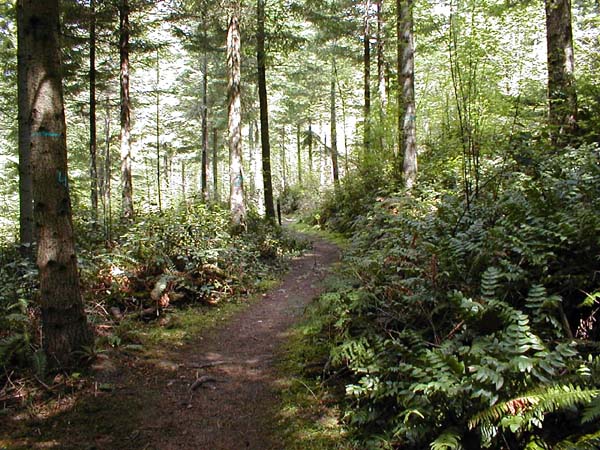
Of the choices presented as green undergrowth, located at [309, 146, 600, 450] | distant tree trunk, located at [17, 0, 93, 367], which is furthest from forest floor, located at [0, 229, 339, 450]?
green undergrowth, located at [309, 146, 600, 450]

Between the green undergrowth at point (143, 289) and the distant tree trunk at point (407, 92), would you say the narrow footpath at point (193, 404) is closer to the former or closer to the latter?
the green undergrowth at point (143, 289)

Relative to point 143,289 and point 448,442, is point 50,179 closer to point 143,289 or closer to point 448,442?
point 143,289

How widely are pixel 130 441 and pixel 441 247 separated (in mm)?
3673

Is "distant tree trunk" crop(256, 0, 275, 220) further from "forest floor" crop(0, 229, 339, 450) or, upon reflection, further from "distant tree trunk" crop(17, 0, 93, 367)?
"distant tree trunk" crop(17, 0, 93, 367)

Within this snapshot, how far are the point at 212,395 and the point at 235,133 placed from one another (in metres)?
8.89

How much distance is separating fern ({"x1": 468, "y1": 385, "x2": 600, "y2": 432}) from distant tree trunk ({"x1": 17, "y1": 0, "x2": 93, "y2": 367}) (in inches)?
169

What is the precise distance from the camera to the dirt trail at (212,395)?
12.0 feet

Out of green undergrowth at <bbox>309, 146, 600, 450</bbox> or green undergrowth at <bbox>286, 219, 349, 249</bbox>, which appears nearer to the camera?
green undergrowth at <bbox>309, 146, 600, 450</bbox>

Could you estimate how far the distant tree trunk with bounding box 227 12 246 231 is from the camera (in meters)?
11.9

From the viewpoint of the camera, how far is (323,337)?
511cm

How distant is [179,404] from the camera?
14.1 ft

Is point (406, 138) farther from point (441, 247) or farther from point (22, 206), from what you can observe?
point (22, 206)

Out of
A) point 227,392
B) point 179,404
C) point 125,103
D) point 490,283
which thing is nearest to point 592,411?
point 490,283

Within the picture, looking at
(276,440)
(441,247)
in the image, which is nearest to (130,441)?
(276,440)
